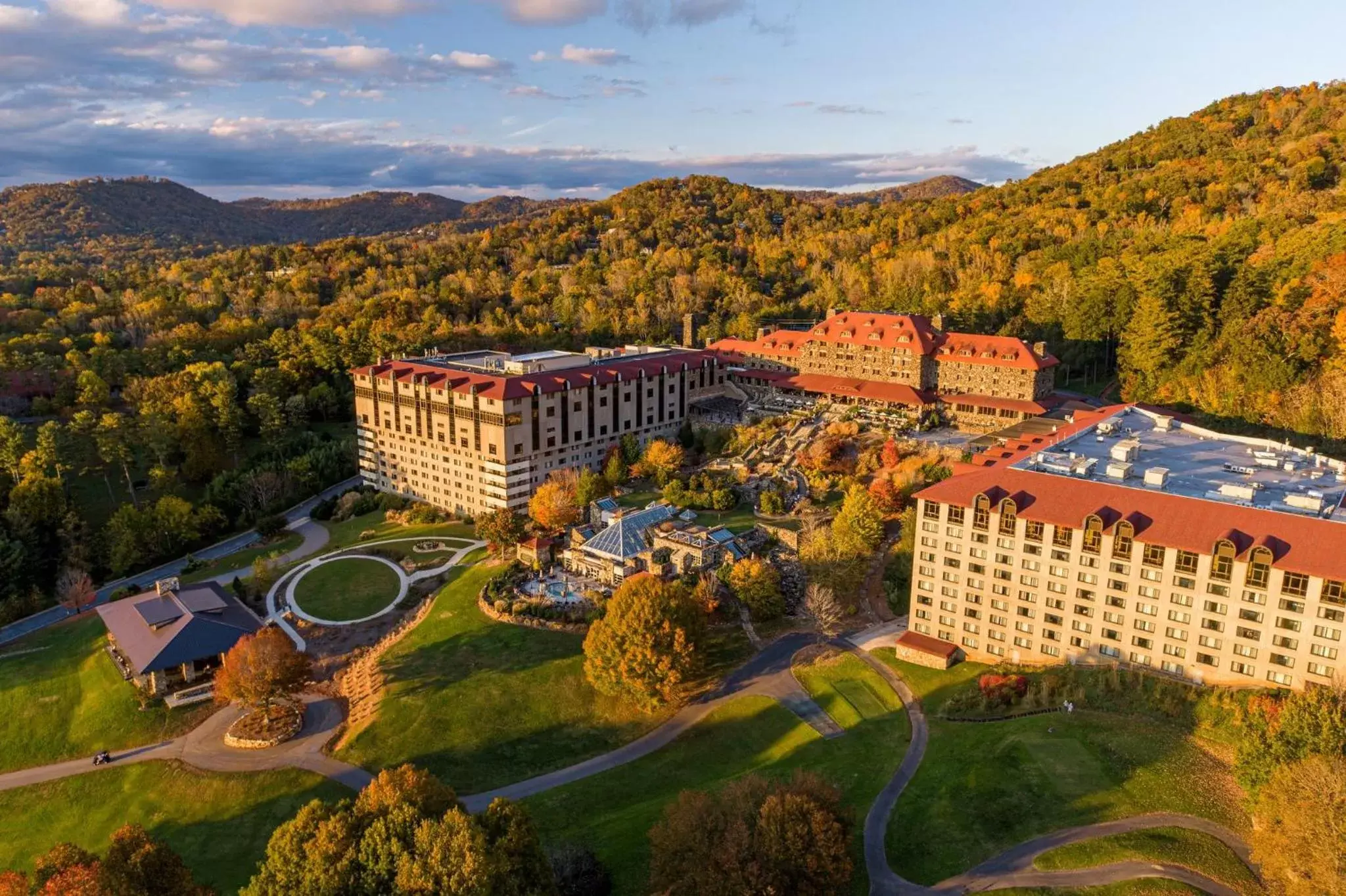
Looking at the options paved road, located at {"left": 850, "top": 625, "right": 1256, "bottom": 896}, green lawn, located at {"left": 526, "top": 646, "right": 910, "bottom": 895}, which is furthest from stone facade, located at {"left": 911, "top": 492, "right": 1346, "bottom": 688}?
paved road, located at {"left": 850, "top": 625, "right": 1256, "bottom": 896}

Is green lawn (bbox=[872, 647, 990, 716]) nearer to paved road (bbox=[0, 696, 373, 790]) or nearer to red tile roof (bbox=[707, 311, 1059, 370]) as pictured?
paved road (bbox=[0, 696, 373, 790])

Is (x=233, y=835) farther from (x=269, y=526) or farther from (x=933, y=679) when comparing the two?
(x=269, y=526)

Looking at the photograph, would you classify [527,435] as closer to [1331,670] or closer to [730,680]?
[730,680]

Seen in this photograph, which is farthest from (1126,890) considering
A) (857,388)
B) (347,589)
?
(857,388)

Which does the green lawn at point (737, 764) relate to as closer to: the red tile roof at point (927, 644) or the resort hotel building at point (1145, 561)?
the red tile roof at point (927, 644)

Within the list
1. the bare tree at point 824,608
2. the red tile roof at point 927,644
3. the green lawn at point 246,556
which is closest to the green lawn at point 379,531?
the green lawn at point 246,556

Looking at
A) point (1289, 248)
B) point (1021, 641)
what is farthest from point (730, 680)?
point (1289, 248)
